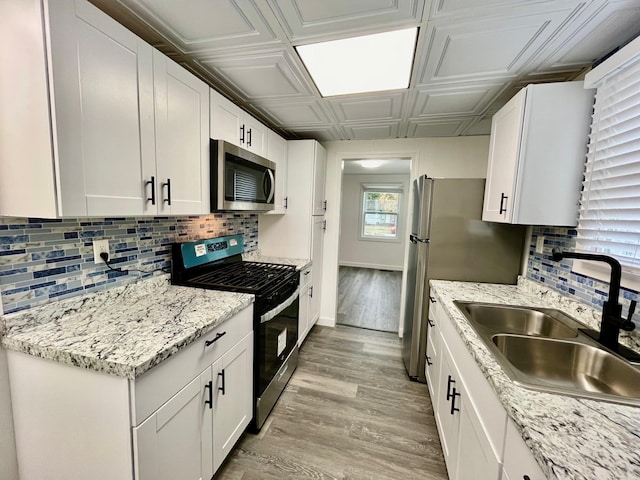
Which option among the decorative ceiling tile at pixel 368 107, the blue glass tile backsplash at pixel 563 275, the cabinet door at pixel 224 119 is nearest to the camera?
the blue glass tile backsplash at pixel 563 275

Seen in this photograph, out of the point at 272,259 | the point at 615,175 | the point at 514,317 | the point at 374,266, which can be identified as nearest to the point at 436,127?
the point at 615,175

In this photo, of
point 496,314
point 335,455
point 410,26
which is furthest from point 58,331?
point 496,314

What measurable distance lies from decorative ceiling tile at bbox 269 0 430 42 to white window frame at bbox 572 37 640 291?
2.93ft

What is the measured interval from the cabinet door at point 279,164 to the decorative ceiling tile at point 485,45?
1.32 metres

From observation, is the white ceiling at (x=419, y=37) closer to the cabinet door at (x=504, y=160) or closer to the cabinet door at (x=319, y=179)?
the cabinet door at (x=504, y=160)

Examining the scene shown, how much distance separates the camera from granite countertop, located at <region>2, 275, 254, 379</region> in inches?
34.4

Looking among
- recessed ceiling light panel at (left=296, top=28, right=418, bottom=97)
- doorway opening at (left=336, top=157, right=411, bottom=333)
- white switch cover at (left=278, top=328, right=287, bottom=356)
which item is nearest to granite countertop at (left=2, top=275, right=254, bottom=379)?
white switch cover at (left=278, top=328, right=287, bottom=356)

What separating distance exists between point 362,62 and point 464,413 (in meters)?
1.84

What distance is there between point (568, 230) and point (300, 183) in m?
2.13

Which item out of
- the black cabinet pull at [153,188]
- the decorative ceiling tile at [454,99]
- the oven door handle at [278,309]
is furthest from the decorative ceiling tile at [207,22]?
the oven door handle at [278,309]

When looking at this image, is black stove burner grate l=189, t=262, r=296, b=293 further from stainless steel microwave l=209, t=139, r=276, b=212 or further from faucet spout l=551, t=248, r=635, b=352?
faucet spout l=551, t=248, r=635, b=352

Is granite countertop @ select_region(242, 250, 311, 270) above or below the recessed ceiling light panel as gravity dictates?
below

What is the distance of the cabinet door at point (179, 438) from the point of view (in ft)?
3.01

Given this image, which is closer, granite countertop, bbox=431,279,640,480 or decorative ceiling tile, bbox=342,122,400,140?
granite countertop, bbox=431,279,640,480
